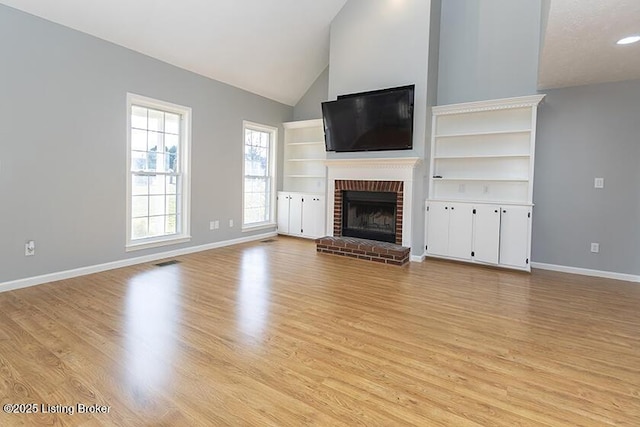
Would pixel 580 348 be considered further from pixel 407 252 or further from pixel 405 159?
pixel 405 159

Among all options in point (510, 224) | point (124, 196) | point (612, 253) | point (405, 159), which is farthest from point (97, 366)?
point (612, 253)

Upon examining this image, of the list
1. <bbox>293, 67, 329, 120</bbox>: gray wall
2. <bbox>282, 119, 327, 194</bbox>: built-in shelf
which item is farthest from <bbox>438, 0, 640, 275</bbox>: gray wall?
<bbox>282, 119, 327, 194</bbox>: built-in shelf

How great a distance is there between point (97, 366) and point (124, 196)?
2808 millimetres

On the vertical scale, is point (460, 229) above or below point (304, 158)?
below

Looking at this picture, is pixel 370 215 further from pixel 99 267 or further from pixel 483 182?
pixel 99 267

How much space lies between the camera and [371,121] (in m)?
5.00

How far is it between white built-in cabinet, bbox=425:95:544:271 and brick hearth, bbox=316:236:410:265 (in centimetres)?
65

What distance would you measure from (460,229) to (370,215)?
1.43m

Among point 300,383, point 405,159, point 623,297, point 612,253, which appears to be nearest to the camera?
point 300,383

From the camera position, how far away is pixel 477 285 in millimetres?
3799

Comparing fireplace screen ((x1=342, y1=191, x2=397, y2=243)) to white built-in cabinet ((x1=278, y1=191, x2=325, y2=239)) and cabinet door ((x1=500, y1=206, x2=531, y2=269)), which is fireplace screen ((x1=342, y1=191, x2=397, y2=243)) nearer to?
white built-in cabinet ((x1=278, y1=191, x2=325, y2=239))

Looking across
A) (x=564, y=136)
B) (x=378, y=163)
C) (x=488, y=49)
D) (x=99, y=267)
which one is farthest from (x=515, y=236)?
(x=99, y=267)

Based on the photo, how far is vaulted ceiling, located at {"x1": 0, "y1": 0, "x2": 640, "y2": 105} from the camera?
2.75 meters

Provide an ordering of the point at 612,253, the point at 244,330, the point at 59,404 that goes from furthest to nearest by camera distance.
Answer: the point at 612,253 → the point at 244,330 → the point at 59,404
